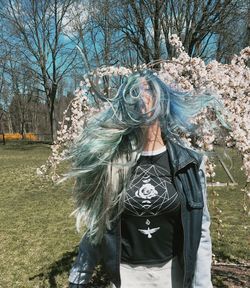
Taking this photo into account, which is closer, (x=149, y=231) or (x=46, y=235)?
(x=149, y=231)

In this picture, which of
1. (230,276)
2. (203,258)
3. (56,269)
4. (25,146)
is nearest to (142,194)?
(203,258)

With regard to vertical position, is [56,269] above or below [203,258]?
below

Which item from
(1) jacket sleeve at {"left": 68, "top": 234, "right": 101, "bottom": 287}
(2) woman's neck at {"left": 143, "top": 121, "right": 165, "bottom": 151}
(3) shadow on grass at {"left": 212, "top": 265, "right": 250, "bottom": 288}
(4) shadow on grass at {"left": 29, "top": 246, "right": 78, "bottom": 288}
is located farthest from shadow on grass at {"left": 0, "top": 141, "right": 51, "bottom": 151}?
(2) woman's neck at {"left": 143, "top": 121, "right": 165, "bottom": 151}

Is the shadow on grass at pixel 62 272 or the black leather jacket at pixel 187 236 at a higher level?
the black leather jacket at pixel 187 236

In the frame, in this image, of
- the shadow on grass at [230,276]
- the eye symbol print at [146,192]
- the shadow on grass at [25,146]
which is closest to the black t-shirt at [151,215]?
the eye symbol print at [146,192]

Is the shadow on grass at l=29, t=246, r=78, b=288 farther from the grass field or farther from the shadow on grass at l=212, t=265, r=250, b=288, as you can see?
the shadow on grass at l=212, t=265, r=250, b=288

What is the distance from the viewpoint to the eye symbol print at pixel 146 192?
1.92 meters

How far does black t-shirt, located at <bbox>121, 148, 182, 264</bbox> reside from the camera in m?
1.92

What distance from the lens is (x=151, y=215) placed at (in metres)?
1.94

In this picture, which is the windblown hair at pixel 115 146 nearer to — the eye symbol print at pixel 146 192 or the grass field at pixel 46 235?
the eye symbol print at pixel 146 192

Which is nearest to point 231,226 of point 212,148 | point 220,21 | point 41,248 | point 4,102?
point 41,248

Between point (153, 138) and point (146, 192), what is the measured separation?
244mm

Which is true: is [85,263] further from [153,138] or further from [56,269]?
[56,269]

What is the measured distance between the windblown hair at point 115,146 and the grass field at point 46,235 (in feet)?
2.54
